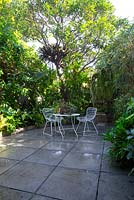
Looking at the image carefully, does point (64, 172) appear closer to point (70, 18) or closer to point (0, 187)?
point (0, 187)

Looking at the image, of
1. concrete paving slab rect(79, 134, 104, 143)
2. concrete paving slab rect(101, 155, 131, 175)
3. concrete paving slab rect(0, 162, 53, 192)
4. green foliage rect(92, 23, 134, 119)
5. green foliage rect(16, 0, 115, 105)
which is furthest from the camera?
green foliage rect(16, 0, 115, 105)

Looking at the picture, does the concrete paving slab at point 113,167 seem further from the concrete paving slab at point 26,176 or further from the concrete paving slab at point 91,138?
the concrete paving slab at point 91,138

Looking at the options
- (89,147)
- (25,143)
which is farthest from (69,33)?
(89,147)

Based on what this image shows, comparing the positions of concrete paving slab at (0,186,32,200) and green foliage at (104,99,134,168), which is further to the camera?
green foliage at (104,99,134,168)

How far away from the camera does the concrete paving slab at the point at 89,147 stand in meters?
3.73

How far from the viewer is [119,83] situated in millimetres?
5160

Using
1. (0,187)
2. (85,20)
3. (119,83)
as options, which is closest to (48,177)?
(0,187)

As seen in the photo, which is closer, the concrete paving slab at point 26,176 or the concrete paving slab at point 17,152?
the concrete paving slab at point 26,176

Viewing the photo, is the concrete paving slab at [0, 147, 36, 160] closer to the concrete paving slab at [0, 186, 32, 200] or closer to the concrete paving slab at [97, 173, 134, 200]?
the concrete paving slab at [0, 186, 32, 200]

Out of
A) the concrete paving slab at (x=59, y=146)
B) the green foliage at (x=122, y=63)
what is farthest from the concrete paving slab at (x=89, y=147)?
the green foliage at (x=122, y=63)

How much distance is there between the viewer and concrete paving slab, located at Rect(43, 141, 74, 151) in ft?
12.8

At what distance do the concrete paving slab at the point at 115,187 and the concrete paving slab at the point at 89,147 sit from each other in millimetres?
1130

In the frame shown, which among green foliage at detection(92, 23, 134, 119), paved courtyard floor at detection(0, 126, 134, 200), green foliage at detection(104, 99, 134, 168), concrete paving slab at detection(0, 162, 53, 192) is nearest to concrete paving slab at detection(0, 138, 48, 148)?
paved courtyard floor at detection(0, 126, 134, 200)

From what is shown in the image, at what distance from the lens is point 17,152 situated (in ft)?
11.9
